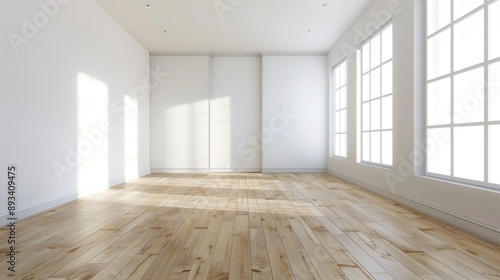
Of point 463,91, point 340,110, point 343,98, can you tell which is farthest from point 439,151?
point 340,110

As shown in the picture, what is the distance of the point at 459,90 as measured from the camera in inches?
105

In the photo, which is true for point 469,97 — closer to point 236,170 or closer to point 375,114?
point 375,114

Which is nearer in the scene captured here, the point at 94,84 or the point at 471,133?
the point at 471,133

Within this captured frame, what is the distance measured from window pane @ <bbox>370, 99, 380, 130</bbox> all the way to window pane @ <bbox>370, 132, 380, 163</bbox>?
0.11 m

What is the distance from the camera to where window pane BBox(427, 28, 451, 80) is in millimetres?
2863

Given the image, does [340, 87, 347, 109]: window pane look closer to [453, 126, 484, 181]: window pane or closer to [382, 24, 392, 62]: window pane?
[382, 24, 392, 62]: window pane

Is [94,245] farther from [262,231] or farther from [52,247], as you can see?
[262,231]

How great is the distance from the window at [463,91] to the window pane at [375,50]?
122cm

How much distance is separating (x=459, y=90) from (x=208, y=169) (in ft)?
16.9

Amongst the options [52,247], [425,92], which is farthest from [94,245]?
[425,92]

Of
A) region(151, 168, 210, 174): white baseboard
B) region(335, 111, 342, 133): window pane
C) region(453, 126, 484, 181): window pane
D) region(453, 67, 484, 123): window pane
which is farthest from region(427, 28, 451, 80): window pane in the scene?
region(151, 168, 210, 174): white baseboard

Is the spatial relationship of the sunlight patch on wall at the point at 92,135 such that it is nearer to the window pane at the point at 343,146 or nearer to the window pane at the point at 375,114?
the window pane at the point at 375,114

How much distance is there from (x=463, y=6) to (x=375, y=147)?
221 centimetres

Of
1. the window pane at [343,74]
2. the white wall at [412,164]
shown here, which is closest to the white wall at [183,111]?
the window pane at [343,74]
